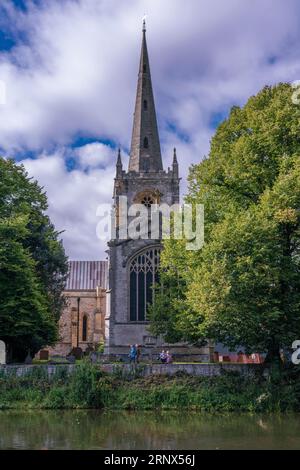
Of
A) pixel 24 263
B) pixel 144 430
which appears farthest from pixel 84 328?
pixel 144 430

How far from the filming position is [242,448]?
527 inches

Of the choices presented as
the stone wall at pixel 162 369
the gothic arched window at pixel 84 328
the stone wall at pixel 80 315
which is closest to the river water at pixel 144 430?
the stone wall at pixel 162 369

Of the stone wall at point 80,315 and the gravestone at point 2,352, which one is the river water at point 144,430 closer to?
the gravestone at point 2,352

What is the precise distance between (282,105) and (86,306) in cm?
3982

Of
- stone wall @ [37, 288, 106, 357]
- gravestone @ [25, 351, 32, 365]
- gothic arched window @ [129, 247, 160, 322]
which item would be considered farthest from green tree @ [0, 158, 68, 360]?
stone wall @ [37, 288, 106, 357]

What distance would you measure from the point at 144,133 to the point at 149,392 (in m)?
29.9

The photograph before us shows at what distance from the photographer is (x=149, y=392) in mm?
23328

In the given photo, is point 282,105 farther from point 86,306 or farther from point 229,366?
point 86,306

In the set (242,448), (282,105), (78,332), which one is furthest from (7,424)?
(78,332)

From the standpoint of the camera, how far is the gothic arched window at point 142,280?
41562mm

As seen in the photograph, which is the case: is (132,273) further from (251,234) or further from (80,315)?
(251,234)

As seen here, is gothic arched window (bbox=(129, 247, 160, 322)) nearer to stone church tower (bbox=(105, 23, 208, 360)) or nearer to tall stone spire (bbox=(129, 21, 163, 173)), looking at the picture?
stone church tower (bbox=(105, 23, 208, 360))

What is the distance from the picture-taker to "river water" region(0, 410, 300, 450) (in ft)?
46.0

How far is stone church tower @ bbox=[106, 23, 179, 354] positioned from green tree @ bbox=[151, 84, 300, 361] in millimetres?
16178
